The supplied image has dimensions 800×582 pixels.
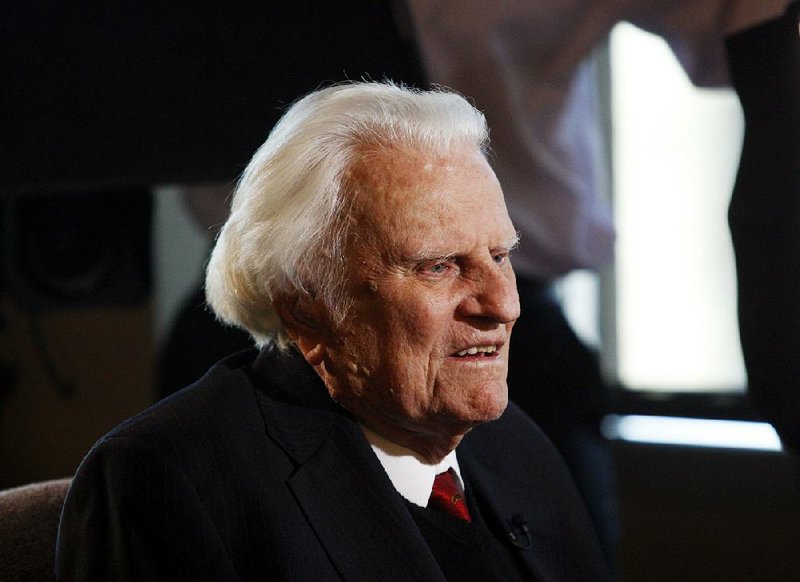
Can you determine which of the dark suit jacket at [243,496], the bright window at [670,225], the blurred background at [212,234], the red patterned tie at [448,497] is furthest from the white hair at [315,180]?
the bright window at [670,225]

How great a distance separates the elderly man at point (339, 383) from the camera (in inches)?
44.3

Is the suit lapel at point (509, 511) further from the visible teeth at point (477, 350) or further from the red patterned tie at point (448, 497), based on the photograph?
the visible teeth at point (477, 350)

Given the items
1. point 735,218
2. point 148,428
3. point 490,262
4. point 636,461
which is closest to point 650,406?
point 636,461

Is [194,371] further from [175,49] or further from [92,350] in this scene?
[175,49]

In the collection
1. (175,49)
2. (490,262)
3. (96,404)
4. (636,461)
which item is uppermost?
(175,49)

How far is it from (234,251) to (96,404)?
1.25 metres

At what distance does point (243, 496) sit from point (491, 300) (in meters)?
0.39

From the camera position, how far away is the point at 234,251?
131 cm

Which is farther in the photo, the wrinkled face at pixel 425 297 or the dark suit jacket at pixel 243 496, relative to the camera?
the wrinkled face at pixel 425 297

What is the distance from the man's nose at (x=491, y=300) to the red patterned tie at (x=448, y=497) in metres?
0.26

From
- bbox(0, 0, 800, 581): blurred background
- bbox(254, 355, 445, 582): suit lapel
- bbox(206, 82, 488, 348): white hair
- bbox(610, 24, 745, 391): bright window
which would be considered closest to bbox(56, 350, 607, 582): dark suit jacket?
bbox(254, 355, 445, 582): suit lapel

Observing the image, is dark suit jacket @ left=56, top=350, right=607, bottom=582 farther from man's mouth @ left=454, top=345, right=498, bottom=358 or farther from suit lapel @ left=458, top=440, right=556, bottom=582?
man's mouth @ left=454, top=345, right=498, bottom=358

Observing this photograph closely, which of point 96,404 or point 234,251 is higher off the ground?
point 234,251

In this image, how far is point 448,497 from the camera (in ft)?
4.36
